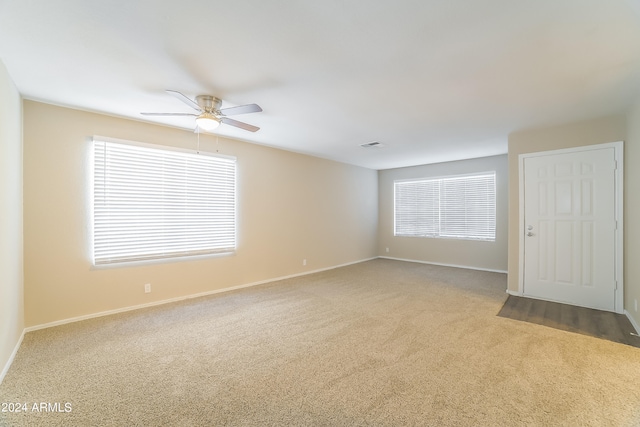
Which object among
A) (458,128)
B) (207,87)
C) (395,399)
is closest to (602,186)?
(458,128)

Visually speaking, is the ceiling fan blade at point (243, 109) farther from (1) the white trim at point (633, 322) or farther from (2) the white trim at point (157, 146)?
(1) the white trim at point (633, 322)

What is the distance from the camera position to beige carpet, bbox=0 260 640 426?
67.2 inches

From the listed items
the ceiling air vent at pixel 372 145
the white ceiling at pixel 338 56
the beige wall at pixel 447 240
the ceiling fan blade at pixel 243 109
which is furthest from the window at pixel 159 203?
the beige wall at pixel 447 240

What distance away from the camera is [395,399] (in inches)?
72.2

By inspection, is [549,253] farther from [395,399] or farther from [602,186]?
[395,399]

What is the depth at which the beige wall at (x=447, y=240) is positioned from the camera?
18.6 ft

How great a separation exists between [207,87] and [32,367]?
2.88m

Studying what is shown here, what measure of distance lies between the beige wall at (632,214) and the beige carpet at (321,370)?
1044 millimetres

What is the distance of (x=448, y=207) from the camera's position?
648cm

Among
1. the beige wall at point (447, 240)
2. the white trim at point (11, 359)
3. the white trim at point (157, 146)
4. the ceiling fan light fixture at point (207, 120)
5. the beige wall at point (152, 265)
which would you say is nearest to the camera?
the white trim at point (11, 359)

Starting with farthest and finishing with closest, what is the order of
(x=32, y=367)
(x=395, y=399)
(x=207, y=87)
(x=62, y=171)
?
1. (x=62, y=171)
2. (x=207, y=87)
3. (x=32, y=367)
4. (x=395, y=399)

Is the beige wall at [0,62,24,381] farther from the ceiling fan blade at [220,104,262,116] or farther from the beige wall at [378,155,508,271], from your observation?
the beige wall at [378,155,508,271]

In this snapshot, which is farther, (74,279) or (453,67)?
(74,279)

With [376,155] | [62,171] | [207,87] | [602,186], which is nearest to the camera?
[207,87]
